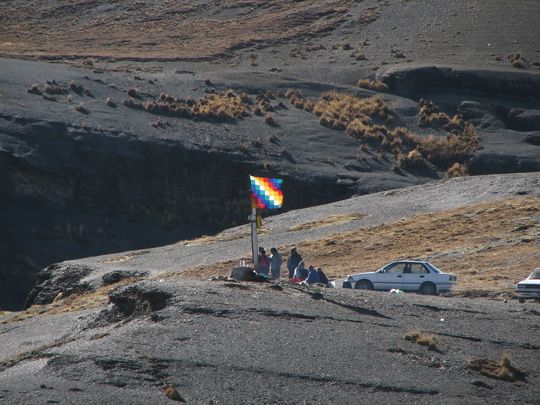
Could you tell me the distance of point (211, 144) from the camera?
209 ft

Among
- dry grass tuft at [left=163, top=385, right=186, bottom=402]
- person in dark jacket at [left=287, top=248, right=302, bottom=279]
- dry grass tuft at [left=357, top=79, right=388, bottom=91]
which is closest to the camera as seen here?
dry grass tuft at [left=163, top=385, right=186, bottom=402]

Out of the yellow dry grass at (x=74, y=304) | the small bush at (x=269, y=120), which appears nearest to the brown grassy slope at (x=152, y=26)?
the small bush at (x=269, y=120)

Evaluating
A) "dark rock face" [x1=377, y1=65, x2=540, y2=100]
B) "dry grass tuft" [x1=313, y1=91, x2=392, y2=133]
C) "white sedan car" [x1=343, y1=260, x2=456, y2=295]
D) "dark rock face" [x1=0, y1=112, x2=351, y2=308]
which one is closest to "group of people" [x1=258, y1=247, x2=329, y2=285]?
"white sedan car" [x1=343, y1=260, x2=456, y2=295]

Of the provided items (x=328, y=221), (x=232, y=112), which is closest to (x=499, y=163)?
(x=232, y=112)

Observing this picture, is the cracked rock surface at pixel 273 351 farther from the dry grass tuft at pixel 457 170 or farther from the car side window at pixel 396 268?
the dry grass tuft at pixel 457 170

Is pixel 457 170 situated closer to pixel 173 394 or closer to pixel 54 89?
pixel 54 89

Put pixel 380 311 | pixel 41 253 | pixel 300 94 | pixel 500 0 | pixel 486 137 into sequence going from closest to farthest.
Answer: pixel 380 311
pixel 41 253
pixel 486 137
pixel 300 94
pixel 500 0

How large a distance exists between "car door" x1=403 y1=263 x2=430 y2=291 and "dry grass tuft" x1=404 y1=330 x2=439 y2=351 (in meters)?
9.80

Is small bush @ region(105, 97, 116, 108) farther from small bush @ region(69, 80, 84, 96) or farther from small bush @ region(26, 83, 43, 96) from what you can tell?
small bush @ region(26, 83, 43, 96)

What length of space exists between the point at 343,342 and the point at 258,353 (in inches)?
77.2

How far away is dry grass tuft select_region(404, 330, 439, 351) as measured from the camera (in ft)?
76.0

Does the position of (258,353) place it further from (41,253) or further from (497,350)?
(41,253)

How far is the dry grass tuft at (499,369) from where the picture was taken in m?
22.1

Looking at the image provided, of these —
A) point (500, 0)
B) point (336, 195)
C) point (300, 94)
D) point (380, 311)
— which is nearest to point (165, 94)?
point (300, 94)
